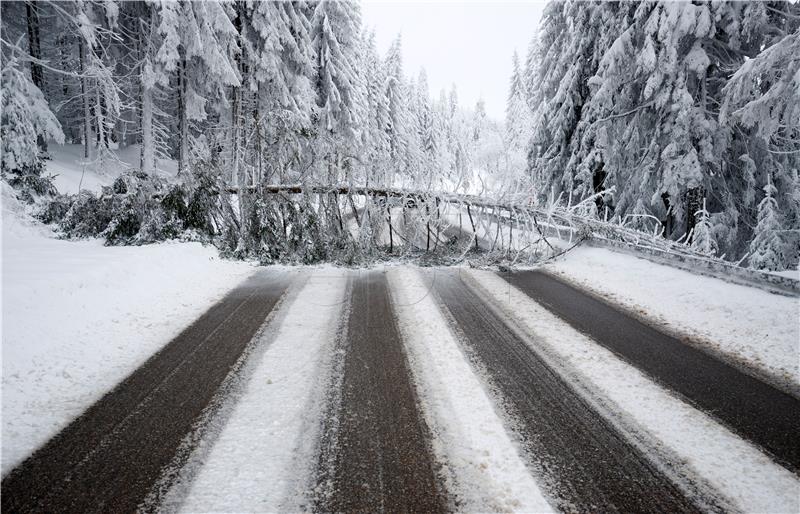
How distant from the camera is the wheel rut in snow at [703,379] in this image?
251 cm

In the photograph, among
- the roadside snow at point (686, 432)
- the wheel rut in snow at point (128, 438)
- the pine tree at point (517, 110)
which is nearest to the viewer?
the wheel rut in snow at point (128, 438)

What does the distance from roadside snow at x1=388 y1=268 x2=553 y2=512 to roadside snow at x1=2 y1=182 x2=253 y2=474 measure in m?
2.41

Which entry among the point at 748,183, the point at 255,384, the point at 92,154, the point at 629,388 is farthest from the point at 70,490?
the point at 92,154

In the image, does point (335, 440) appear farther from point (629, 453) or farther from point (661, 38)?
point (661, 38)

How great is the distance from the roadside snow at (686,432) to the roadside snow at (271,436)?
7.09 ft

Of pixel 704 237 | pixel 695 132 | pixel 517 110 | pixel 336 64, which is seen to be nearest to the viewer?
pixel 704 237

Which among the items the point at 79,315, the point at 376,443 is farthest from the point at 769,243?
the point at 79,315

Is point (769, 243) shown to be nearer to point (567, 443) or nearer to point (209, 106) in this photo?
point (567, 443)

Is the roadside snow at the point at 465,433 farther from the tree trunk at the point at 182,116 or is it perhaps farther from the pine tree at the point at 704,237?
the tree trunk at the point at 182,116

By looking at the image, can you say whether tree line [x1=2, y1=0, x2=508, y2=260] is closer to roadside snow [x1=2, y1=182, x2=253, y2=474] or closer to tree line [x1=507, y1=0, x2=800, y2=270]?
roadside snow [x1=2, y1=182, x2=253, y2=474]

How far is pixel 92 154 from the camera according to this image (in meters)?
19.3

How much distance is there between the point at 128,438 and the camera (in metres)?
2.36

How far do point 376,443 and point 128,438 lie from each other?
1523mm

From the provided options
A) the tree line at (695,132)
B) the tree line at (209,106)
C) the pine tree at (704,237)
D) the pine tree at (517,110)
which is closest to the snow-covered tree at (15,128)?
the tree line at (209,106)
